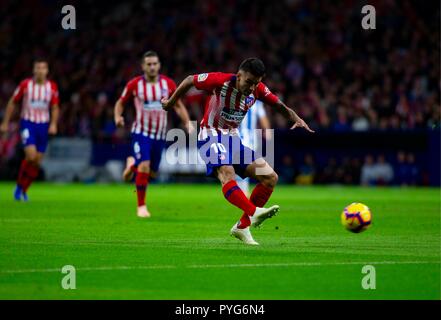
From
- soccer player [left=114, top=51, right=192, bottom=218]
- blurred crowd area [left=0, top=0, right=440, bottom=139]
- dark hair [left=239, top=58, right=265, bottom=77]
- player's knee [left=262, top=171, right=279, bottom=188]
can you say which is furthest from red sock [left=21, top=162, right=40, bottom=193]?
blurred crowd area [left=0, top=0, right=440, bottom=139]

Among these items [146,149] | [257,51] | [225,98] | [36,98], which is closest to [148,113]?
[146,149]

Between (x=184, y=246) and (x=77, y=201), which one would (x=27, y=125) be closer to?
(x=77, y=201)

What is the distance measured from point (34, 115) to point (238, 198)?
9.88 meters

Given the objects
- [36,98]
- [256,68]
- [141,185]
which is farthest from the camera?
[36,98]

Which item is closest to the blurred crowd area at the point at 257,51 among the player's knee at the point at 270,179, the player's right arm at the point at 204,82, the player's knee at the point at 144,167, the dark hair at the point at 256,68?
the player's knee at the point at 144,167

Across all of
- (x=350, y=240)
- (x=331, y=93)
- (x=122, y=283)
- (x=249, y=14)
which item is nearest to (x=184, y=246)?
(x=350, y=240)

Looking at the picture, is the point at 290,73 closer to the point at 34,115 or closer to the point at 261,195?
the point at 34,115

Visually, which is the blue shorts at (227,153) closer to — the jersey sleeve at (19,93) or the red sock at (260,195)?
the red sock at (260,195)

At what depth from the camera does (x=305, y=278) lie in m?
8.77

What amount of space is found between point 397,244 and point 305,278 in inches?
130

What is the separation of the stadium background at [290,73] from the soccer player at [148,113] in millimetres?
11567

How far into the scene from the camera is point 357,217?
11922 millimetres

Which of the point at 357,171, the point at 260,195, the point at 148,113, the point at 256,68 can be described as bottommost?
the point at 357,171

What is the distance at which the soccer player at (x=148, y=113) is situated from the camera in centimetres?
1683
